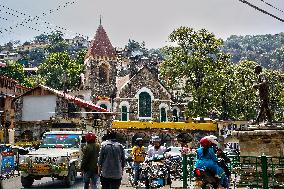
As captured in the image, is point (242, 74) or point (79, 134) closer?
point (79, 134)

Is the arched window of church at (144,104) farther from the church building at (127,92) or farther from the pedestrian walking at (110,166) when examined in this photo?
the pedestrian walking at (110,166)

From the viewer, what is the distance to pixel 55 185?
1664 cm

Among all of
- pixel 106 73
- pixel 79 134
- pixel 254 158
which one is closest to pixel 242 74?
pixel 106 73

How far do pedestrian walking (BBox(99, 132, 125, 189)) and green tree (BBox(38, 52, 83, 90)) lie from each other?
67.3 metres

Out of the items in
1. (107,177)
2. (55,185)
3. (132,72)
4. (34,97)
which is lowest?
(55,185)

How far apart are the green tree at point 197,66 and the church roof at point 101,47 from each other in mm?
13517

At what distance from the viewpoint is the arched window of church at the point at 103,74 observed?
5981 cm

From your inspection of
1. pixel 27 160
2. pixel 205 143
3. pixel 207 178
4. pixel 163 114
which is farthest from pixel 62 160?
pixel 163 114

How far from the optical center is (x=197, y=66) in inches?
1855

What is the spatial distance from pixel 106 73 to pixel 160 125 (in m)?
13.5

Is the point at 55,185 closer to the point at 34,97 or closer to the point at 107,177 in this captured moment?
the point at 107,177

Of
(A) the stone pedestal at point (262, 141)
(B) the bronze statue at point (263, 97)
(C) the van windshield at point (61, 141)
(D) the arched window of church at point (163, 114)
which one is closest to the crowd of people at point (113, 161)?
(A) the stone pedestal at point (262, 141)

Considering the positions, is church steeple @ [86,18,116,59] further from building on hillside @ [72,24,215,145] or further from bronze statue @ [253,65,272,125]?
bronze statue @ [253,65,272,125]

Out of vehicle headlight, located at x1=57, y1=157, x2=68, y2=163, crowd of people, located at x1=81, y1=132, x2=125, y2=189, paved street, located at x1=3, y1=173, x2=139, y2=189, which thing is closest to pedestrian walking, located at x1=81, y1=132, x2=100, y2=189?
crowd of people, located at x1=81, y1=132, x2=125, y2=189
